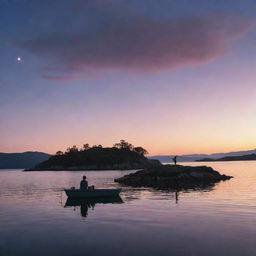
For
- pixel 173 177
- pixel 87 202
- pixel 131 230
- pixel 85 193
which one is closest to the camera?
pixel 131 230

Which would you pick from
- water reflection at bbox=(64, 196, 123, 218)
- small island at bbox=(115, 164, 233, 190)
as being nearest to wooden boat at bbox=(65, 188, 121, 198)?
water reflection at bbox=(64, 196, 123, 218)

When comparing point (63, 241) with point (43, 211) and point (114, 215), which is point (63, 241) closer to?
point (114, 215)

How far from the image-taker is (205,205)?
1625 inches

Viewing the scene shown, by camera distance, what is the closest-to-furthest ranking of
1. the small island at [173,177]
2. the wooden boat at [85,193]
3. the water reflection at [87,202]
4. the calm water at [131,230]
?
the calm water at [131,230], the water reflection at [87,202], the wooden boat at [85,193], the small island at [173,177]

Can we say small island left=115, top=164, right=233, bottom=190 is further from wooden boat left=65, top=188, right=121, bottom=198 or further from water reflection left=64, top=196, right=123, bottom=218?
water reflection left=64, top=196, right=123, bottom=218

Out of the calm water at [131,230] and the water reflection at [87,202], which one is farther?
the water reflection at [87,202]

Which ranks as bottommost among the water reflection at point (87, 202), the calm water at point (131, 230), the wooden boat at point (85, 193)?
the calm water at point (131, 230)

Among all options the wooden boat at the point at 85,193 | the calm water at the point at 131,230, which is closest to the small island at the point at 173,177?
the wooden boat at the point at 85,193

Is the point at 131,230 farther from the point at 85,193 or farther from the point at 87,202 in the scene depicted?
the point at 85,193

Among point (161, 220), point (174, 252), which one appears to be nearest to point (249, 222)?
point (161, 220)

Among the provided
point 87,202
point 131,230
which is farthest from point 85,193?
point 131,230

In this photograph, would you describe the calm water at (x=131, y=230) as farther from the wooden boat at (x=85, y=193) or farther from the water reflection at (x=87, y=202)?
the wooden boat at (x=85, y=193)

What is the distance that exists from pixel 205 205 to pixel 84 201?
17.2 metres

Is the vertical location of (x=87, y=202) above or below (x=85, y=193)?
below
